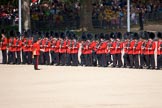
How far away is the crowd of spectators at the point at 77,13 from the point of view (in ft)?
143

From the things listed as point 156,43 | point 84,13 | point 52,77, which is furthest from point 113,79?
point 84,13

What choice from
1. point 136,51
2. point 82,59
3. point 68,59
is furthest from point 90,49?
point 136,51

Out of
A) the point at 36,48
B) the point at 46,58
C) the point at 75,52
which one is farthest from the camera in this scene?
the point at 46,58

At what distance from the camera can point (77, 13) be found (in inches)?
1797

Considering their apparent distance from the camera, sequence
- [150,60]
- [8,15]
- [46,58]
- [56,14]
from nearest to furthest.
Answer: [150,60] < [46,58] < [56,14] < [8,15]

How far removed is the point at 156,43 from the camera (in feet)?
94.0

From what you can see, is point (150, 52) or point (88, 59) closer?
point (150, 52)

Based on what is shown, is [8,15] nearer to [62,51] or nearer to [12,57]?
[12,57]

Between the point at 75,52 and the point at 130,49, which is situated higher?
the point at 130,49

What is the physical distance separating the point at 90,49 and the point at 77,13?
14901 mm

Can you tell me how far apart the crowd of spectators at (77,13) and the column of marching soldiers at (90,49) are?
403 inches

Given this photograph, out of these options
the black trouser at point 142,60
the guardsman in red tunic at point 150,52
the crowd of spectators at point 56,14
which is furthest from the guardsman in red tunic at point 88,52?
the crowd of spectators at point 56,14

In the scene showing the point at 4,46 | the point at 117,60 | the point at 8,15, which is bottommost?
the point at 117,60

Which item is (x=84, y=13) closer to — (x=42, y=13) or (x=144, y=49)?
(x=42, y=13)
